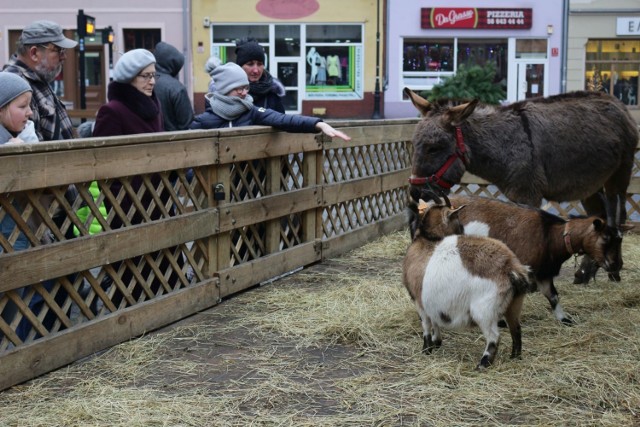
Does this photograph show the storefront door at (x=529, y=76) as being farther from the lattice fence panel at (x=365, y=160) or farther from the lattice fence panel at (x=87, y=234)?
the lattice fence panel at (x=87, y=234)

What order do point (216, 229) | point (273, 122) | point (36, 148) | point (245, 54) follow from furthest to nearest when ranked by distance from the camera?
point (245, 54) → point (273, 122) → point (216, 229) → point (36, 148)

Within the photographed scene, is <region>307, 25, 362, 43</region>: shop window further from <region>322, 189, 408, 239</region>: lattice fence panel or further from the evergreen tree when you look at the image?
<region>322, 189, 408, 239</region>: lattice fence panel

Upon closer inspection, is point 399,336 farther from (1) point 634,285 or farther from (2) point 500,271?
(1) point 634,285

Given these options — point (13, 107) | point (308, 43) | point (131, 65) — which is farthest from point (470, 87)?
point (13, 107)

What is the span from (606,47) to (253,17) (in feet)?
41.8

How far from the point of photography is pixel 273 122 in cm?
754

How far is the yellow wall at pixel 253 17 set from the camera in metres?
35.6

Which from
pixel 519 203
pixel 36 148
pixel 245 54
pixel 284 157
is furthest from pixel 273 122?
pixel 36 148

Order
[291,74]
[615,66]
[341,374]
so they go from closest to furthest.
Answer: [341,374] < [615,66] < [291,74]

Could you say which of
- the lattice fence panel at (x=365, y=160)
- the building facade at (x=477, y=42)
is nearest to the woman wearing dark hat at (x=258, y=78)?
the lattice fence panel at (x=365, y=160)

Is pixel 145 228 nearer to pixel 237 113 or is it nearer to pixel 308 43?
pixel 237 113

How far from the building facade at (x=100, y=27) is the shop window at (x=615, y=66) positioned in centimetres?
1456

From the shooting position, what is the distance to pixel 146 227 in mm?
6090

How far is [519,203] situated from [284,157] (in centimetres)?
201
